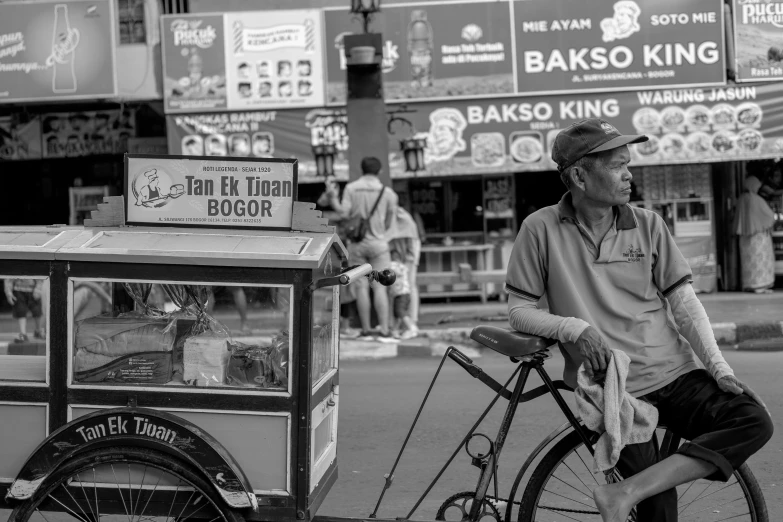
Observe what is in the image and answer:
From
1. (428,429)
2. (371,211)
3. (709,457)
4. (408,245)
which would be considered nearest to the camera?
(709,457)

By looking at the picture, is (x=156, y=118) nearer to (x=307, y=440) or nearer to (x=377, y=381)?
(x=377, y=381)

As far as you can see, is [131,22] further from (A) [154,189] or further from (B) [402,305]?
(A) [154,189]

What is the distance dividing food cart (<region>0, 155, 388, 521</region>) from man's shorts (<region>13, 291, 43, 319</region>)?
0.19 m

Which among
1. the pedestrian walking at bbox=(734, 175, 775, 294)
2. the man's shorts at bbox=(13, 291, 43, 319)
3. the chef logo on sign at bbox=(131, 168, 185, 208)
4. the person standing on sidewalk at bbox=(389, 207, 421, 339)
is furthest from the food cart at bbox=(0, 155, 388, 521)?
the pedestrian walking at bbox=(734, 175, 775, 294)

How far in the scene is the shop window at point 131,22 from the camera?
1286cm

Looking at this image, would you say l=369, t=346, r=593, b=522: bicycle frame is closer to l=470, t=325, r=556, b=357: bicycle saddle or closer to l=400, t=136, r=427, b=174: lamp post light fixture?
l=470, t=325, r=556, b=357: bicycle saddle

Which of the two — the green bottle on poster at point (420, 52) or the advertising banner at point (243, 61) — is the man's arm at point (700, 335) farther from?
the advertising banner at point (243, 61)

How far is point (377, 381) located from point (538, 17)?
659cm

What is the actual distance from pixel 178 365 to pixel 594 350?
140 centimetres

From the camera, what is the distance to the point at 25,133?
13.5 metres

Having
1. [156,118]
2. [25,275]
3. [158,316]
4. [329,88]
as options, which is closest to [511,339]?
[158,316]

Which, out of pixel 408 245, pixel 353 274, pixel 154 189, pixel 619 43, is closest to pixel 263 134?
pixel 408 245

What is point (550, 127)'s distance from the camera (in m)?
12.2

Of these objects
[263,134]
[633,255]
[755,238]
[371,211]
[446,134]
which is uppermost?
[263,134]
